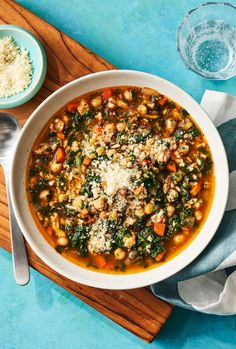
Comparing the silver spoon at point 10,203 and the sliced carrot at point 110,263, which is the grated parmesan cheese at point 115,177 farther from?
the silver spoon at point 10,203

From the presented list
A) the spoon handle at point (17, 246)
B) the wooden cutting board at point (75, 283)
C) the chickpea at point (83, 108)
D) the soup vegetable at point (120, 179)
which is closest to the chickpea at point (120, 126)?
the soup vegetable at point (120, 179)

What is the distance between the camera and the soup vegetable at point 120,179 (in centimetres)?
317

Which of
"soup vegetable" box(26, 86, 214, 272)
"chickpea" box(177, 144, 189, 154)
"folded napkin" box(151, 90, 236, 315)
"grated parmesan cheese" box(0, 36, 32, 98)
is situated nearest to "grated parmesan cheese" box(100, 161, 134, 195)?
"soup vegetable" box(26, 86, 214, 272)

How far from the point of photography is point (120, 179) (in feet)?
10.2

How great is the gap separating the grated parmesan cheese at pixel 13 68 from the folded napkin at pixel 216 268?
1.11 meters

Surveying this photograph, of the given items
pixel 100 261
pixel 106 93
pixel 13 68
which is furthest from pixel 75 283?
pixel 13 68

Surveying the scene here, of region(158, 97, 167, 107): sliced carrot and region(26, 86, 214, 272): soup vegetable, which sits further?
region(158, 97, 167, 107): sliced carrot

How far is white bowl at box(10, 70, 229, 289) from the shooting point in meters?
3.18

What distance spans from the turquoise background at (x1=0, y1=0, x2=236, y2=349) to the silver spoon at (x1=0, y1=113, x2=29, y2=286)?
34 cm

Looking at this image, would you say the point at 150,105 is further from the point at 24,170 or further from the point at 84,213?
the point at 24,170

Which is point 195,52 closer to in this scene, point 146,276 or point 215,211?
point 215,211

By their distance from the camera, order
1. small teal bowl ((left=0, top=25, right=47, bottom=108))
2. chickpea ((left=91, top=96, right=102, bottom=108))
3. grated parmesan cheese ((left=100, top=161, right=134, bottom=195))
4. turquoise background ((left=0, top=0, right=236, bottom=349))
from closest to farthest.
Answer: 1. grated parmesan cheese ((left=100, top=161, right=134, bottom=195))
2. chickpea ((left=91, top=96, right=102, bottom=108))
3. small teal bowl ((left=0, top=25, right=47, bottom=108))
4. turquoise background ((left=0, top=0, right=236, bottom=349))

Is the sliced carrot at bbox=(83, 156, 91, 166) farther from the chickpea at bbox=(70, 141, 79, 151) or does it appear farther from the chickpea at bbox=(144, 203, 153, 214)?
the chickpea at bbox=(144, 203, 153, 214)

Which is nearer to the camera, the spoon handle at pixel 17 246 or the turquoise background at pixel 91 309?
the spoon handle at pixel 17 246
